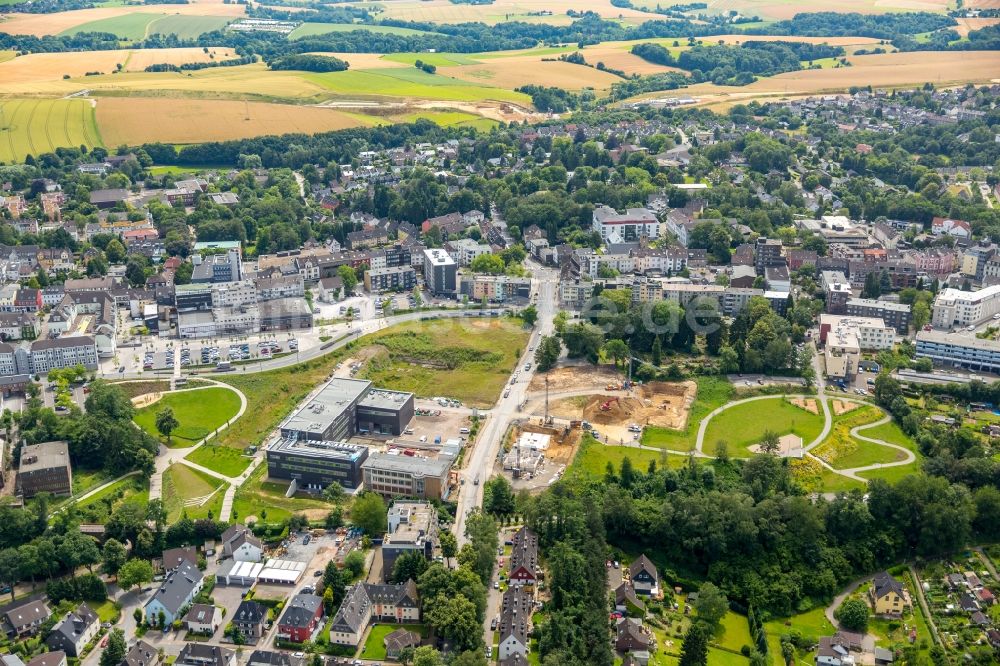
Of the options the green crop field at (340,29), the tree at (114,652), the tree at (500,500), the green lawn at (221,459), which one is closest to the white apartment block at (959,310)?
the tree at (500,500)

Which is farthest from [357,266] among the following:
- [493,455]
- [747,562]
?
[747,562]

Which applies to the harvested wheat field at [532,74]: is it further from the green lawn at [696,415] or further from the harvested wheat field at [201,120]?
the green lawn at [696,415]

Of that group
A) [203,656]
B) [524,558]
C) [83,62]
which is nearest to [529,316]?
[524,558]

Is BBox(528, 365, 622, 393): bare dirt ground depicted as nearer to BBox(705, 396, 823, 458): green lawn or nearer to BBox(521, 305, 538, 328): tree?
BBox(521, 305, 538, 328): tree

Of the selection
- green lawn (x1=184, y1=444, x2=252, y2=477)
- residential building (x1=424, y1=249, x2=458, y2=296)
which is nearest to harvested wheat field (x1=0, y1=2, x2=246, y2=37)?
residential building (x1=424, y1=249, x2=458, y2=296)

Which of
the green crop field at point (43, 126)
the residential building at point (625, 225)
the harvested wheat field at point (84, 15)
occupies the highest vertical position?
the harvested wheat field at point (84, 15)

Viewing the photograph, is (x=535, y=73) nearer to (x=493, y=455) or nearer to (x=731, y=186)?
(x=731, y=186)
